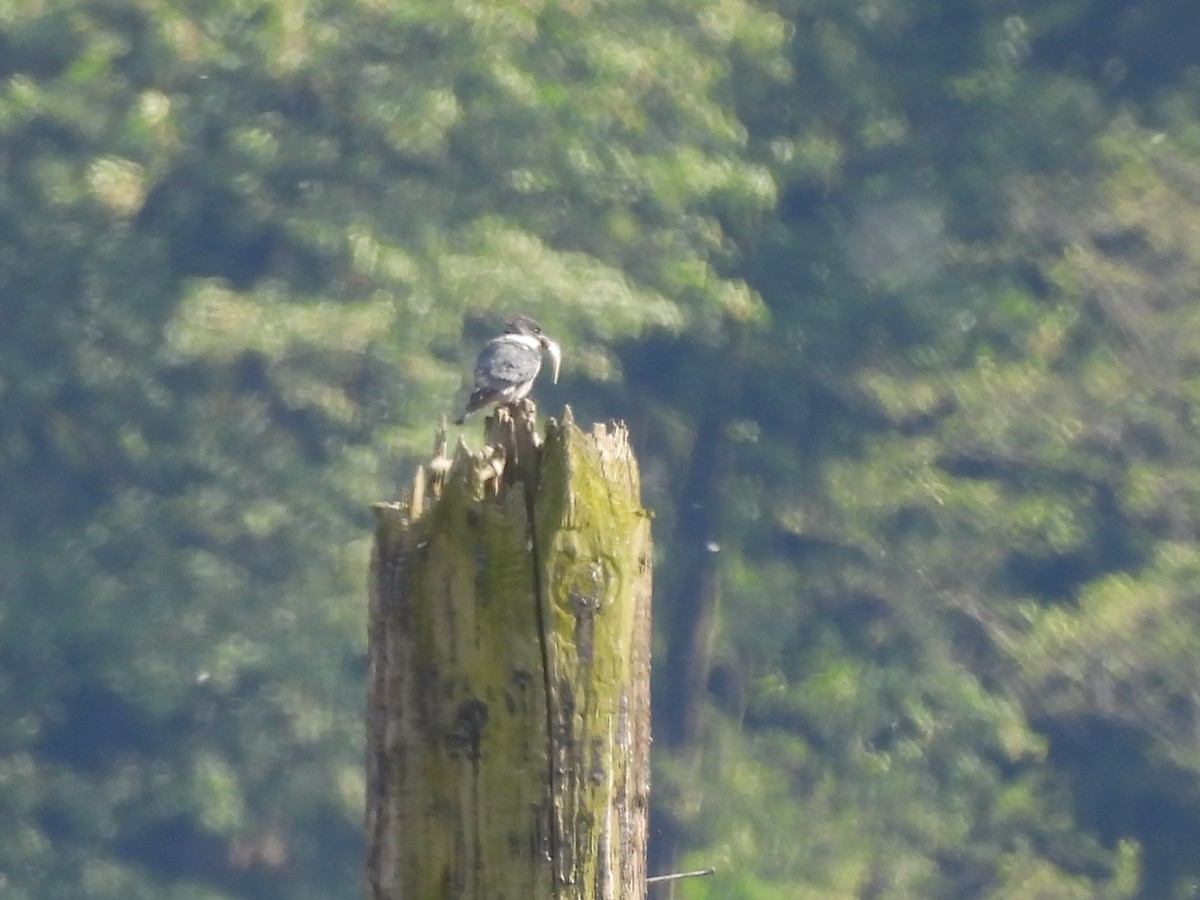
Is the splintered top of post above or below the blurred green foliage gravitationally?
below

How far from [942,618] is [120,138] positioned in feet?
24.1

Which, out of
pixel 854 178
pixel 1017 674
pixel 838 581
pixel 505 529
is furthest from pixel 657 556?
pixel 505 529

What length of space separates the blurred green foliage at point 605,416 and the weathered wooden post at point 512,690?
13.9 m

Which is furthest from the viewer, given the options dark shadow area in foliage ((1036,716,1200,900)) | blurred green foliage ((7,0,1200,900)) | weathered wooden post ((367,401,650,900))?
dark shadow area in foliage ((1036,716,1200,900))

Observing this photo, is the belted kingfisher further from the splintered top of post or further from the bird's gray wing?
the splintered top of post

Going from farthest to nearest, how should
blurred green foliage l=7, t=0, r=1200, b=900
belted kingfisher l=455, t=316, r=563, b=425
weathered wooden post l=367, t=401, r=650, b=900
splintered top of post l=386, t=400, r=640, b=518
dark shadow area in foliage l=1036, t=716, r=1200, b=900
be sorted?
1. dark shadow area in foliage l=1036, t=716, r=1200, b=900
2. blurred green foliage l=7, t=0, r=1200, b=900
3. belted kingfisher l=455, t=316, r=563, b=425
4. splintered top of post l=386, t=400, r=640, b=518
5. weathered wooden post l=367, t=401, r=650, b=900

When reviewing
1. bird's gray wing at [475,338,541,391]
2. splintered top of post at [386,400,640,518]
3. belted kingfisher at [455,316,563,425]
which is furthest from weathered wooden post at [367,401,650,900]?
bird's gray wing at [475,338,541,391]

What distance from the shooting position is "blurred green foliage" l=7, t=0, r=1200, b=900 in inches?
698

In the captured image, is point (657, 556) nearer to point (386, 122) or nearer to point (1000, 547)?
point (1000, 547)

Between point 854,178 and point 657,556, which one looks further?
point 854,178

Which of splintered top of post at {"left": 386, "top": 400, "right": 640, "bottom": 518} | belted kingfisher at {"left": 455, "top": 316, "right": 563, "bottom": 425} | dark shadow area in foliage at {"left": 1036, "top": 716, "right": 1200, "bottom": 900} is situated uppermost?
belted kingfisher at {"left": 455, "top": 316, "right": 563, "bottom": 425}

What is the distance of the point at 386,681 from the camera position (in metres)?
3.09

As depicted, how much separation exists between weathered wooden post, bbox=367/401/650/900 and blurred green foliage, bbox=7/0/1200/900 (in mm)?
13857

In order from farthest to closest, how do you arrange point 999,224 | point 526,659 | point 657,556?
point 999,224
point 657,556
point 526,659
